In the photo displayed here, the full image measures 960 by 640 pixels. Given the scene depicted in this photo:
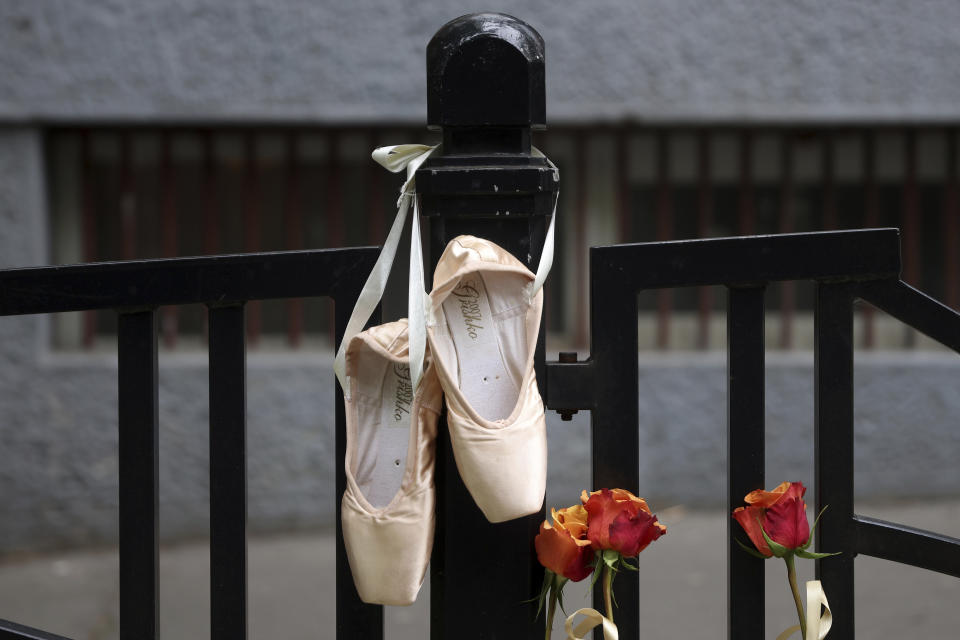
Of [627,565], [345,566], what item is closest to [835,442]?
[627,565]

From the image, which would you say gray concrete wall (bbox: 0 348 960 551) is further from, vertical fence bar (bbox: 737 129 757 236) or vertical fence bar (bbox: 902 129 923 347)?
vertical fence bar (bbox: 737 129 757 236)

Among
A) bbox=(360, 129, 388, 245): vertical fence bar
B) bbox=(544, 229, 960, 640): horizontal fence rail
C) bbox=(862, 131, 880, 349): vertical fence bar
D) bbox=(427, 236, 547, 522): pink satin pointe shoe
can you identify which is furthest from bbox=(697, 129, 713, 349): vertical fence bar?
bbox=(427, 236, 547, 522): pink satin pointe shoe

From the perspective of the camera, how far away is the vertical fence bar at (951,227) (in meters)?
5.43

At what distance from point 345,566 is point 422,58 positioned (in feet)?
12.3

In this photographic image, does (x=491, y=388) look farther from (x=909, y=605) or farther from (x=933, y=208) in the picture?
(x=933, y=208)

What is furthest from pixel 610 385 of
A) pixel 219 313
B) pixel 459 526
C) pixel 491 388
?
pixel 219 313

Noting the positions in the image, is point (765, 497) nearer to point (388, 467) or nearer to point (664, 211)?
point (388, 467)

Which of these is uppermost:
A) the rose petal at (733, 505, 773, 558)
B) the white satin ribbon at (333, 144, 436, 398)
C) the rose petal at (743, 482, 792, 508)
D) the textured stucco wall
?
the textured stucco wall

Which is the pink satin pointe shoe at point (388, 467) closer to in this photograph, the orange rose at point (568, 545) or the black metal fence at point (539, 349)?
the black metal fence at point (539, 349)

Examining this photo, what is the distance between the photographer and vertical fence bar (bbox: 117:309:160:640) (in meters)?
1.67

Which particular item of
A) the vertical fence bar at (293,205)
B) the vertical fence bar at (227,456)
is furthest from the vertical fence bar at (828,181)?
the vertical fence bar at (227,456)

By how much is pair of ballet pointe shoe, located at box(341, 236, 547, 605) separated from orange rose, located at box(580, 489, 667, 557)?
0.09 metres

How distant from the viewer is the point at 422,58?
5.06 meters

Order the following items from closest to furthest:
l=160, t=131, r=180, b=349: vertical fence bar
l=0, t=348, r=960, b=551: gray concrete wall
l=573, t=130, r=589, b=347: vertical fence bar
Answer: l=0, t=348, r=960, b=551: gray concrete wall
l=160, t=131, r=180, b=349: vertical fence bar
l=573, t=130, r=589, b=347: vertical fence bar
